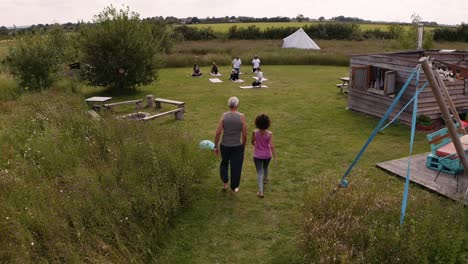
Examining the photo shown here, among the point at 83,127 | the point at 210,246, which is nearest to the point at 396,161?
the point at 210,246

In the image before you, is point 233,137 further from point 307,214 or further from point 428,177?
point 428,177

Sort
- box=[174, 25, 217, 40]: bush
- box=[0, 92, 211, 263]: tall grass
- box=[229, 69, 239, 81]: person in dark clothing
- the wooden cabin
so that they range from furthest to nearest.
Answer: box=[174, 25, 217, 40]: bush → box=[229, 69, 239, 81]: person in dark clothing → the wooden cabin → box=[0, 92, 211, 263]: tall grass

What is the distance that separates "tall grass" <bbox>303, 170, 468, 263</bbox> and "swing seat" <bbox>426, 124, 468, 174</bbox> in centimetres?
209

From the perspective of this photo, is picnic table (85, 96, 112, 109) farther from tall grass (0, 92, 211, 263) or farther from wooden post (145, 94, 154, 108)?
tall grass (0, 92, 211, 263)

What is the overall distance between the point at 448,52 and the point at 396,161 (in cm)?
570

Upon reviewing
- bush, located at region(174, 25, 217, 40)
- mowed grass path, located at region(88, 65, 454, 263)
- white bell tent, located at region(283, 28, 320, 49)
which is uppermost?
bush, located at region(174, 25, 217, 40)

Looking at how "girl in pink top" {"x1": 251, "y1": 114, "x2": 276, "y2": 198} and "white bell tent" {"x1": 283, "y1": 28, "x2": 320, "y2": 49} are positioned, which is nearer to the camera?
"girl in pink top" {"x1": 251, "y1": 114, "x2": 276, "y2": 198}

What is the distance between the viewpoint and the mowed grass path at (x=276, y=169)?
5.47m

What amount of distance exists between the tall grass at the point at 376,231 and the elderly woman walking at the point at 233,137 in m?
1.78

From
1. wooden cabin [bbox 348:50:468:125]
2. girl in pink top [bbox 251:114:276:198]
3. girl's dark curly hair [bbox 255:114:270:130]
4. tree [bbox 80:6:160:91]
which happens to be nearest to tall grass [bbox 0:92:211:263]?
girl in pink top [bbox 251:114:276:198]

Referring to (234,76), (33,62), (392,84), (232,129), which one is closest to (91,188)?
(232,129)

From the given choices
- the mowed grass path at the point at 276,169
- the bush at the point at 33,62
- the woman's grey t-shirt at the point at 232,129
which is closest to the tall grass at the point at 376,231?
the mowed grass path at the point at 276,169

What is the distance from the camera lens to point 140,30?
18.0 m

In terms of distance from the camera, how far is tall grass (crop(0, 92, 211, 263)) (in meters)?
4.56
